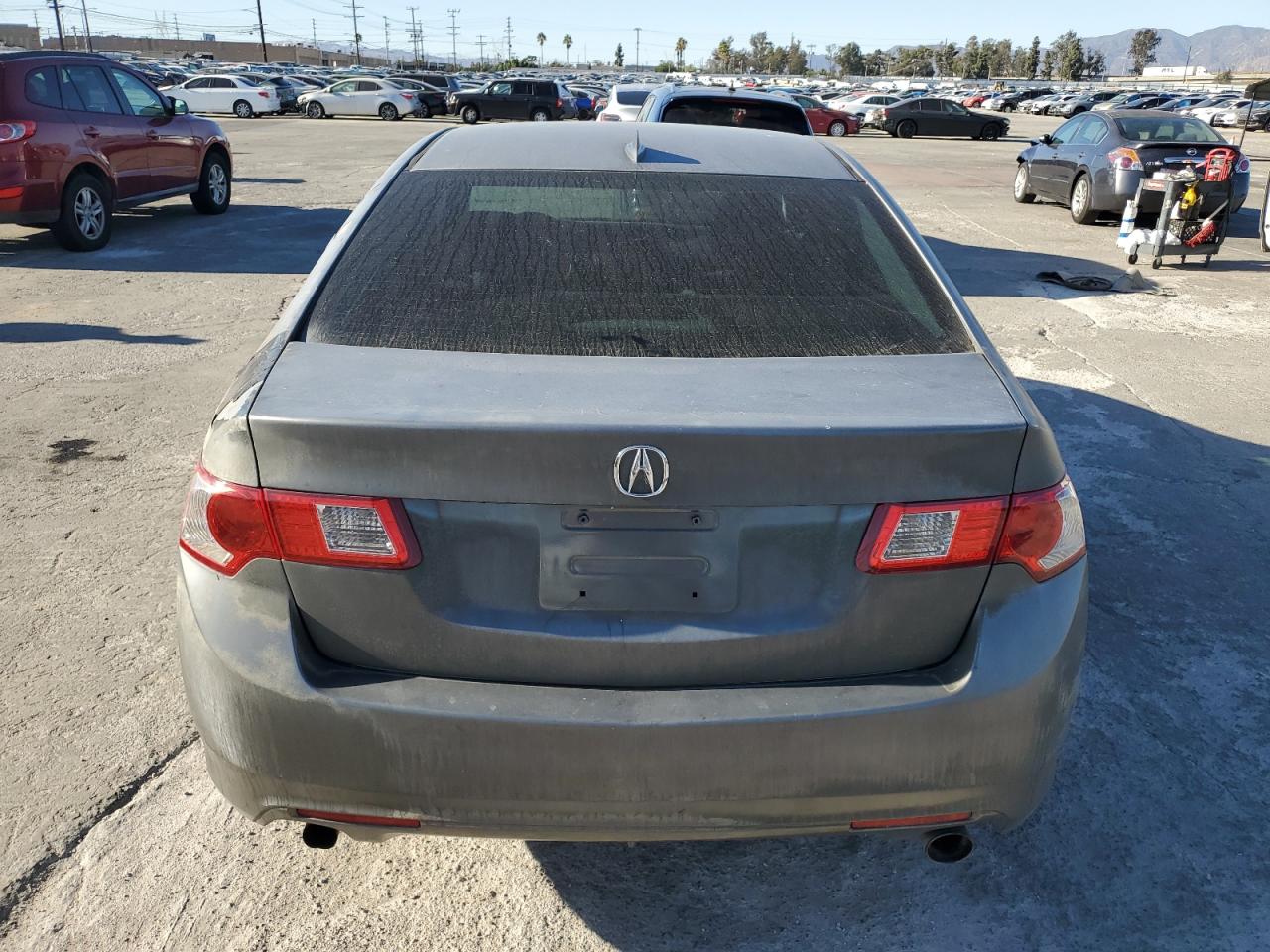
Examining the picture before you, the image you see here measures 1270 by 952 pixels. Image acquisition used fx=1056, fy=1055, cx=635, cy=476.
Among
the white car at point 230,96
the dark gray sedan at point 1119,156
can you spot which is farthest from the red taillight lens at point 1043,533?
the white car at point 230,96

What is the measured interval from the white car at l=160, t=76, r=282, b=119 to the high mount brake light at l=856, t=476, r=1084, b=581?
45.1m

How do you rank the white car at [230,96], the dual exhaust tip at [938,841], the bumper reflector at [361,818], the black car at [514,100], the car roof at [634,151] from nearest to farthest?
the bumper reflector at [361,818]
the dual exhaust tip at [938,841]
the car roof at [634,151]
the black car at [514,100]
the white car at [230,96]

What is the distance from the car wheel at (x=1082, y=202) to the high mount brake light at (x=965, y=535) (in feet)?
43.9

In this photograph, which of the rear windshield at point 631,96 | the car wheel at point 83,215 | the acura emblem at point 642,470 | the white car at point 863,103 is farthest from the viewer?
the white car at point 863,103

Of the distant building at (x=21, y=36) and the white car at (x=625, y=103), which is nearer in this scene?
the white car at (x=625, y=103)

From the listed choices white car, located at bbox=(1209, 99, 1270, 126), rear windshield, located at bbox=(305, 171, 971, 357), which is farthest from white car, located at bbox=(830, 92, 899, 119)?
rear windshield, located at bbox=(305, 171, 971, 357)

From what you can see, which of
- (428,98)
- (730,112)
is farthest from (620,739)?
(428,98)

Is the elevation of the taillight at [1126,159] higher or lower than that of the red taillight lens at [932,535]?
A: lower

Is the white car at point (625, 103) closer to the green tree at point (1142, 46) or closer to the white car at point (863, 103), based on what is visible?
the white car at point (863, 103)

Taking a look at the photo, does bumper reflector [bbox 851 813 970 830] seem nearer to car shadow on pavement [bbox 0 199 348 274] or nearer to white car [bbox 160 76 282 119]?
car shadow on pavement [bbox 0 199 348 274]

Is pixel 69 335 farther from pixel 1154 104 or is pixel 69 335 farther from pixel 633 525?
pixel 1154 104

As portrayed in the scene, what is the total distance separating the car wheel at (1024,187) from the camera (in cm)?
1628

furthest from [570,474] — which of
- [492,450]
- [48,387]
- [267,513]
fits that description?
[48,387]

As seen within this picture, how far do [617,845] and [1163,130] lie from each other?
1396 cm
